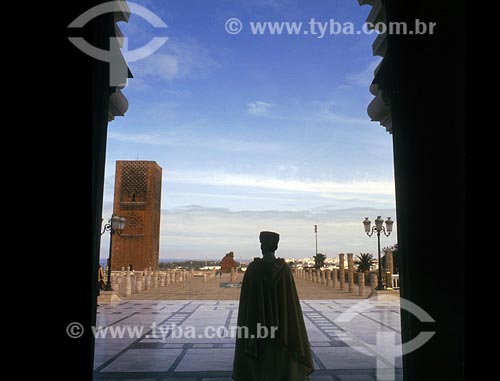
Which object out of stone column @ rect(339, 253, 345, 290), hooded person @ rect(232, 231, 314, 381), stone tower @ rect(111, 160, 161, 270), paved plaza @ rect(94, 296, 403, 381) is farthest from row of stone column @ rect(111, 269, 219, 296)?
stone tower @ rect(111, 160, 161, 270)

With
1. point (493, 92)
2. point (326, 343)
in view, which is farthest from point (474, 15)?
point (326, 343)

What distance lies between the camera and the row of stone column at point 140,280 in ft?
49.2

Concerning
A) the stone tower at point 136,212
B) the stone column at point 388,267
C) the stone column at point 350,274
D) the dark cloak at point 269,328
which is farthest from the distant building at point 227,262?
the dark cloak at point 269,328

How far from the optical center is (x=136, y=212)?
48.7m

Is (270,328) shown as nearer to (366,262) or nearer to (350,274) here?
(350,274)

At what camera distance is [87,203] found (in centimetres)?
264

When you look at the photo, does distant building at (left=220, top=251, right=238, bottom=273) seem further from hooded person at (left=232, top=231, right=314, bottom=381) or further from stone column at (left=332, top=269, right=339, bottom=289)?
hooded person at (left=232, top=231, right=314, bottom=381)

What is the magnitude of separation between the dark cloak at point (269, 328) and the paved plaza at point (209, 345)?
3.33ft

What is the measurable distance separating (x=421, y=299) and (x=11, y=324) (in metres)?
2.96

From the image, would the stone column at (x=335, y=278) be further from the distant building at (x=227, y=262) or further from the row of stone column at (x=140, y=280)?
the distant building at (x=227, y=262)

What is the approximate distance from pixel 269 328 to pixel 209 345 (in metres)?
2.94

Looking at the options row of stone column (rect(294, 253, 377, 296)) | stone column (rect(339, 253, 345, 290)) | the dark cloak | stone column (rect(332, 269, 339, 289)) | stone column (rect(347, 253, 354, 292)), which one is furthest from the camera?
stone column (rect(332, 269, 339, 289))

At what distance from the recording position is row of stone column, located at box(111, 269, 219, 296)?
15.0 m

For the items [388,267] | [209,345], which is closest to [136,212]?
[388,267]
